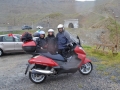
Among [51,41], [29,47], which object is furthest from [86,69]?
[29,47]

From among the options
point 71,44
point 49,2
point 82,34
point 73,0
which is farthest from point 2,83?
point 73,0

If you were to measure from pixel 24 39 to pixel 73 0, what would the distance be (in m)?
104

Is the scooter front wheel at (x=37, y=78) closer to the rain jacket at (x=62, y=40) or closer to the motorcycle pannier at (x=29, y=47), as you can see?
the motorcycle pannier at (x=29, y=47)

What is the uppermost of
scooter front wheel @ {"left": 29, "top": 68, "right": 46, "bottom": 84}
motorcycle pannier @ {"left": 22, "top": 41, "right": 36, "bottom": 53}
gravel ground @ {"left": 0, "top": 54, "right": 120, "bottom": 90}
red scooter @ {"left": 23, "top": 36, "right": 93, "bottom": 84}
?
motorcycle pannier @ {"left": 22, "top": 41, "right": 36, "bottom": 53}

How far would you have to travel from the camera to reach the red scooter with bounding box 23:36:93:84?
19.0ft

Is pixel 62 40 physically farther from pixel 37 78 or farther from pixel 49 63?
pixel 37 78

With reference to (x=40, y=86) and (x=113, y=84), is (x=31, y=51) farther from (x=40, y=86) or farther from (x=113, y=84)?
(x=113, y=84)

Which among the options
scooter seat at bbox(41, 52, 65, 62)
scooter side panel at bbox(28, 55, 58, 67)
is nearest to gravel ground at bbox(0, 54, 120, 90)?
scooter side panel at bbox(28, 55, 58, 67)

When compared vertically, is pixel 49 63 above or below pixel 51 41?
below

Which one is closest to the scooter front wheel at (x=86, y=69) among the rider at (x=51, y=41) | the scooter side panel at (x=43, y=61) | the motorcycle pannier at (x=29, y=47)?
the rider at (x=51, y=41)

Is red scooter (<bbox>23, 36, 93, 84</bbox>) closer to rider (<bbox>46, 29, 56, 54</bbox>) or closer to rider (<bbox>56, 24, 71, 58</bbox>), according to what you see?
rider (<bbox>56, 24, 71, 58</bbox>)

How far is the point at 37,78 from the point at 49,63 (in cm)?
67

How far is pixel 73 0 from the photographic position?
10694 cm

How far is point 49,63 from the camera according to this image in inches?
228
